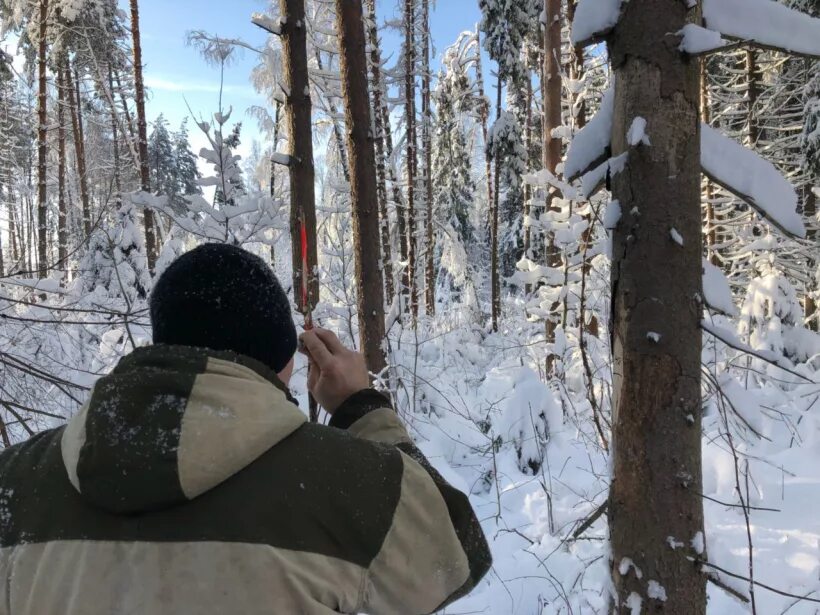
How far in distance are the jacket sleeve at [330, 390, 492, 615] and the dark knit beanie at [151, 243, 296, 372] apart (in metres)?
0.38

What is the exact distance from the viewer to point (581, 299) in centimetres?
363

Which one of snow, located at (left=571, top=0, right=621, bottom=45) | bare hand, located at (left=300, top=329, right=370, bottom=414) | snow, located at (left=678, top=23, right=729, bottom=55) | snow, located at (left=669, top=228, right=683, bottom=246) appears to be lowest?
bare hand, located at (left=300, top=329, right=370, bottom=414)

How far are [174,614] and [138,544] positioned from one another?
119 mm

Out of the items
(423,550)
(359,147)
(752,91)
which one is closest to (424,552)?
(423,550)

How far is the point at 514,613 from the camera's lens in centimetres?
302

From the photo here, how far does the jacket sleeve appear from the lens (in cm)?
95

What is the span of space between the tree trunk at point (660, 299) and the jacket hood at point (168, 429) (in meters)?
1.15

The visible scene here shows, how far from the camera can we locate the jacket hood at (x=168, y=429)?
2.65 ft

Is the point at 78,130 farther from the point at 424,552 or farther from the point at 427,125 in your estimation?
the point at 424,552

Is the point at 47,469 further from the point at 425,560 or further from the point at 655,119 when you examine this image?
the point at 655,119

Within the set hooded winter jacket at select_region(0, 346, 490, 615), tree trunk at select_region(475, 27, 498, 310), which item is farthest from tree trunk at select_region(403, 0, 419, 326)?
hooded winter jacket at select_region(0, 346, 490, 615)

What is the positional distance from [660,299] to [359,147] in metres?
3.90

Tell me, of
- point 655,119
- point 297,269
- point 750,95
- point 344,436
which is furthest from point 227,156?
point 750,95

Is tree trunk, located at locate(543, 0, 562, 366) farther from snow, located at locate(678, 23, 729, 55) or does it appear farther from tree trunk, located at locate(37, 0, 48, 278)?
tree trunk, located at locate(37, 0, 48, 278)
